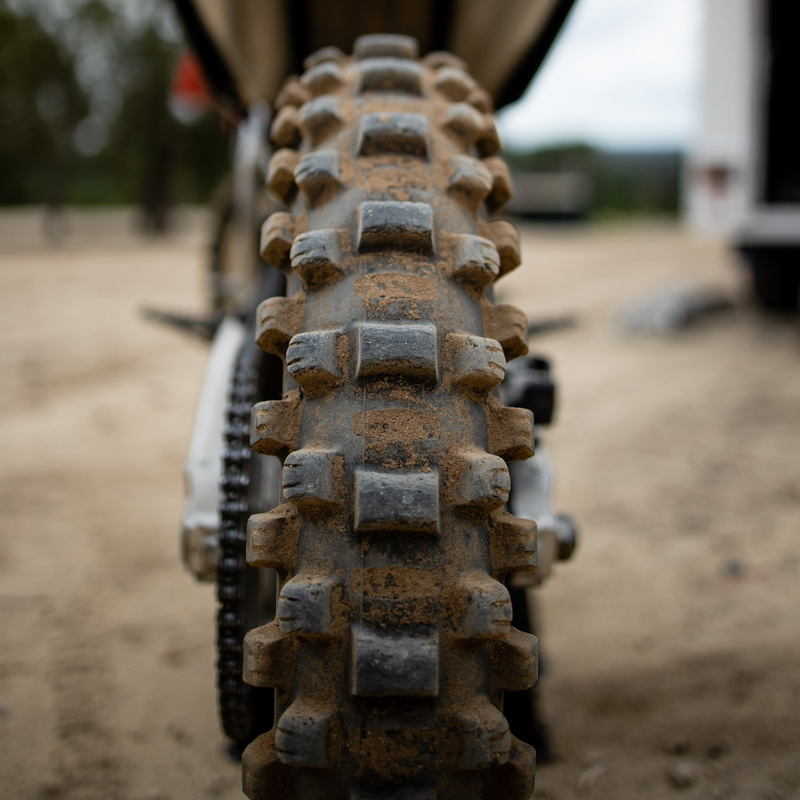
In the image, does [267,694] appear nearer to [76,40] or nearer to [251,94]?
[251,94]

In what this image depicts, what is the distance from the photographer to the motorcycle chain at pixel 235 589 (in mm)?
1128

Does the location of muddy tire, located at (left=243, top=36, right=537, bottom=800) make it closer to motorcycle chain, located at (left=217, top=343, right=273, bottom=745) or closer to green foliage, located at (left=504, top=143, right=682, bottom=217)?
motorcycle chain, located at (left=217, top=343, right=273, bottom=745)

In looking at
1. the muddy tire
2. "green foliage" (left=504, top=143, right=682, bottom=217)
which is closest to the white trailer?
the muddy tire

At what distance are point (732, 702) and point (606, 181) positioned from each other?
27832mm

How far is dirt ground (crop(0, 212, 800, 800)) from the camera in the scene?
55.6 inches

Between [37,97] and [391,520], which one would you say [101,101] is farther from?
[391,520]

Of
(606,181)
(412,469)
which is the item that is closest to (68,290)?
(412,469)

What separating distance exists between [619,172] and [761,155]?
958 inches

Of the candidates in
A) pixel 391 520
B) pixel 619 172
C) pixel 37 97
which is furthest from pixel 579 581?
pixel 619 172

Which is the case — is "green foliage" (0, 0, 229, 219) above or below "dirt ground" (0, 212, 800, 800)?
above

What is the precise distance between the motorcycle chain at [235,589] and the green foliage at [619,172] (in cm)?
2345

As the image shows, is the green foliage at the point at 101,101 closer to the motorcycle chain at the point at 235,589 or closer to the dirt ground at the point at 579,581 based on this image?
the dirt ground at the point at 579,581

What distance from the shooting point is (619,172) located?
28188 mm

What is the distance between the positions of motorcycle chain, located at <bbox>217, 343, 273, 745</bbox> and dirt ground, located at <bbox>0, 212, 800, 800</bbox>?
0.25 meters
